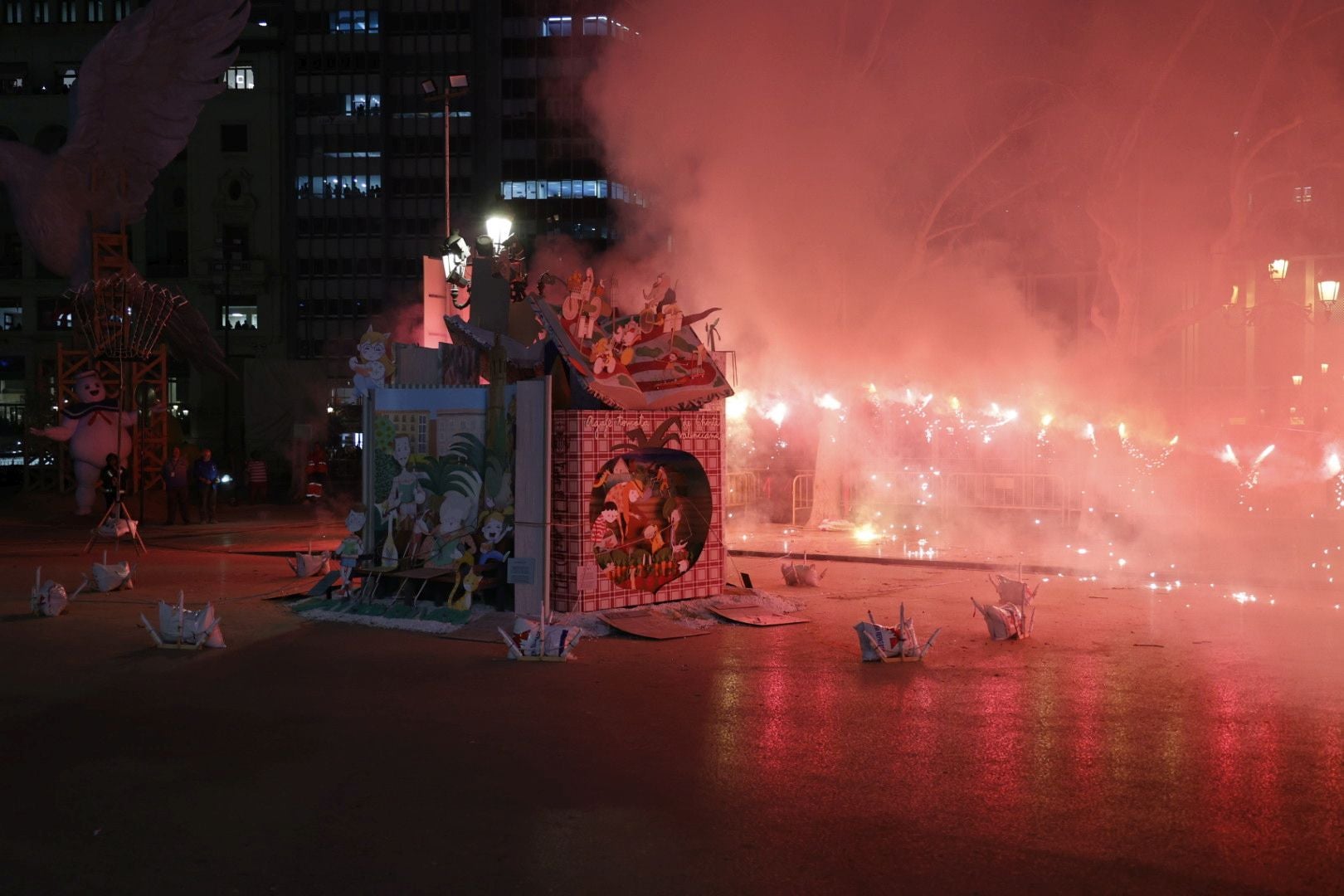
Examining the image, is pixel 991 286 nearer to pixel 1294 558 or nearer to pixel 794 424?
pixel 794 424

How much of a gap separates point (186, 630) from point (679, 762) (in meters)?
5.76

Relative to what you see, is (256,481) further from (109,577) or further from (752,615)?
(752,615)

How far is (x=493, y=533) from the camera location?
12219 mm

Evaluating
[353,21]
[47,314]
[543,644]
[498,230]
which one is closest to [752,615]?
[543,644]

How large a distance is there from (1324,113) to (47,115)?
58.6 m

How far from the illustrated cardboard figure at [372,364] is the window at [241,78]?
170 ft

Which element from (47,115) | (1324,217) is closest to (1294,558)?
(1324,217)

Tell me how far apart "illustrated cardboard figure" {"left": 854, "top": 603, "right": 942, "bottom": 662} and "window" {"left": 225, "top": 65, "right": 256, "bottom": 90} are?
58186 mm

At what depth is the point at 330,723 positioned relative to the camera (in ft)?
25.6

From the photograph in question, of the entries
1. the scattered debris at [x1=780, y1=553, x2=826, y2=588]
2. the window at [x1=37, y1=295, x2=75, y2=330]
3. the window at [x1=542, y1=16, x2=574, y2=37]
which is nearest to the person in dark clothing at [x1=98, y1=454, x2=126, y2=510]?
the scattered debris at [x1=780, y1=553, x2=826, y2=588]

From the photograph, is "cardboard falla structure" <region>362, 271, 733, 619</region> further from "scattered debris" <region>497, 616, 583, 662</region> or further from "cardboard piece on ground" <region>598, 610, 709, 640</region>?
"scattered debris" <region>497, 616, 583, 662</region>

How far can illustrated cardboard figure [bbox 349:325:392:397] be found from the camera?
1382cm

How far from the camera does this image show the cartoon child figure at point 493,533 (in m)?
12.2

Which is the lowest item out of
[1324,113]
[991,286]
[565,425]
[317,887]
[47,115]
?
[317,887]
